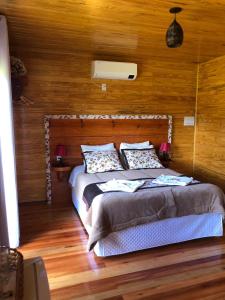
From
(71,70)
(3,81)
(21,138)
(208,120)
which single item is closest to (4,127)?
(3,81)

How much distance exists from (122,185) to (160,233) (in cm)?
63

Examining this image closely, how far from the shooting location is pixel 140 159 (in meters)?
3.77

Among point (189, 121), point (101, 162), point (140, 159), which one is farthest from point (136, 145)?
point (189, 121)

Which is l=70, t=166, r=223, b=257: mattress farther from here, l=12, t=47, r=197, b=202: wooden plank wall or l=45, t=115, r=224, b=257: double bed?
l=12, t=47, r=197, b=202: wooden plank wall

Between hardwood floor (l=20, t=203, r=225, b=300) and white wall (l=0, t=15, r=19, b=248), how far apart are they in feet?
1.07

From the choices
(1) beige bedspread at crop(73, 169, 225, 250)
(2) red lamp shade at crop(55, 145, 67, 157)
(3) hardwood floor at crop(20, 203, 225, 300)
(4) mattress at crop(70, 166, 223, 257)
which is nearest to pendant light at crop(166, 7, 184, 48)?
(1) beige bedspread at crop(73, 169, 225, 250)

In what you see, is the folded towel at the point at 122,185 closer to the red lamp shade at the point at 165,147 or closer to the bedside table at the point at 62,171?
the bedside table at the point at 62,171

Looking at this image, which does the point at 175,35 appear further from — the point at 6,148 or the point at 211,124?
the point at 211,124

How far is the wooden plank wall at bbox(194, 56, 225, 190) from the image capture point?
13.0ft

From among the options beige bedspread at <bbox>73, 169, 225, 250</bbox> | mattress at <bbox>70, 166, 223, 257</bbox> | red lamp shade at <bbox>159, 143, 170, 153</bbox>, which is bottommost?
mattress at <bbox>70, 166, 223, 257</bbox>

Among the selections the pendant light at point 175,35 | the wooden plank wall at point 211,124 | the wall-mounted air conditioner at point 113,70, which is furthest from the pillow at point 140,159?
the pendant light at point 175,35

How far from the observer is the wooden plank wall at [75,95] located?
372cm

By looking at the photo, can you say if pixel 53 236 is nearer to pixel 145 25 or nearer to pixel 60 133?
pixel 60 133

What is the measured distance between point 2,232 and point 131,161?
6.81 ft
